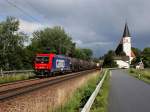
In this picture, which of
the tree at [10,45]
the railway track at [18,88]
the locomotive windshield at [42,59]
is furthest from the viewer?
the tree at [10,45]

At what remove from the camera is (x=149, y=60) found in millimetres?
169375

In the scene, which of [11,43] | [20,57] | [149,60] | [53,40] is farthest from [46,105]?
Result: [149,60]

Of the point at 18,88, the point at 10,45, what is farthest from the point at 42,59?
the point at 18,88

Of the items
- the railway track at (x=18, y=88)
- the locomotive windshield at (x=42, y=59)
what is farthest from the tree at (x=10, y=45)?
the railway track at (x=18, y=88)

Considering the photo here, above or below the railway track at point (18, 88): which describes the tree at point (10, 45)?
above

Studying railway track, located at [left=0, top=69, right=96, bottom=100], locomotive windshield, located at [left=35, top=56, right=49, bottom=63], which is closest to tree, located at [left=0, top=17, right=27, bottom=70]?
locomotive windshield, located at [left=35, top=56, right=49, bottom=63]

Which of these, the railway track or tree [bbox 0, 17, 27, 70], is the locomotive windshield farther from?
the railway track

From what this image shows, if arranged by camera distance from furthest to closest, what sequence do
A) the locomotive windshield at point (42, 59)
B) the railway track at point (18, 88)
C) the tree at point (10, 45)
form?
the tree at point (10, 45) → the locomotive windshield at point (42, 59) → the railway track at point (18, 88)

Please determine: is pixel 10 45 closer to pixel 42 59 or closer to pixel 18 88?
pixel 42 59

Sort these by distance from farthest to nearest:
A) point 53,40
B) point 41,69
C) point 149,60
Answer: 1. point 149,60
2. point 53,40
3. point 41,69

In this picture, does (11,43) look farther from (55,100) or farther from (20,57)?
(55,100)

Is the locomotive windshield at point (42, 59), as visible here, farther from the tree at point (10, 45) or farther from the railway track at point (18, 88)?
the railway track at point (18, 88)

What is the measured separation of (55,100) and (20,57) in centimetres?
4465

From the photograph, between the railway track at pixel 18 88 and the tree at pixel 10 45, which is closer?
the railway track at pixel 18 88
